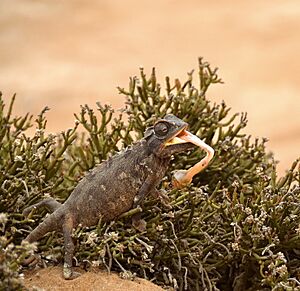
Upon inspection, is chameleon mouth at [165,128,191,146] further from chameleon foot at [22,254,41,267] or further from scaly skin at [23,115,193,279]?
chameleon foot at [22,254,41,267]

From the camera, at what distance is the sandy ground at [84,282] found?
3705 mm

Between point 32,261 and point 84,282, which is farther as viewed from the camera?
point 32,261

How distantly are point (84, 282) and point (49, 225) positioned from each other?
1.07 ft

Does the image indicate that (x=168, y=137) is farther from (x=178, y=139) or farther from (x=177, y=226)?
(x=177, y=226)

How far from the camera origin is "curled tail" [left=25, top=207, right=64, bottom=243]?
3.86 m

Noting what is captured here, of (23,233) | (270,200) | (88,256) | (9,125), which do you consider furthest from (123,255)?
(9,125)

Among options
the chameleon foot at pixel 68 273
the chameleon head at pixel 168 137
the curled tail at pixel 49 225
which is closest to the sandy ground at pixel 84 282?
the chameleon foot at pixel 68 273

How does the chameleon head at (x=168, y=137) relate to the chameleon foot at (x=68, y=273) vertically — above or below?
above

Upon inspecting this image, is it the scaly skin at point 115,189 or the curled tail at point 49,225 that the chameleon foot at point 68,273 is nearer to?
the scaly skin at point 115,189

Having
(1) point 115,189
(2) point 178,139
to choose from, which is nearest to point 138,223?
(1) point 115,189

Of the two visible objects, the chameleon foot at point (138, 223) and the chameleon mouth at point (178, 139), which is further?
the chameleon foot at point (138, 223)

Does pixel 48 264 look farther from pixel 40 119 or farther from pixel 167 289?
pixel 40 119

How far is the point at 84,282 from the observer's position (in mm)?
3738

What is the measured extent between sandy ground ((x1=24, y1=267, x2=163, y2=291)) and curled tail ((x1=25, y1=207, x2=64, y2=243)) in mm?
163
